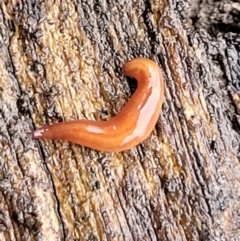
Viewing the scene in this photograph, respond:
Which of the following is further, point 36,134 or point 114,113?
point 114,113

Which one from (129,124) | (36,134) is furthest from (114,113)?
(36,134)

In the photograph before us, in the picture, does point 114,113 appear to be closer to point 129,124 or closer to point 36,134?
point 129,124

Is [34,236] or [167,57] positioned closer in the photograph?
[34,236]

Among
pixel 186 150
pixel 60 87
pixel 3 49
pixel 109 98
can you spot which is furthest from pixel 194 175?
pixel 3 49

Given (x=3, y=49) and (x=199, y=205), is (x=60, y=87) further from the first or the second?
(x=199, y=205)
